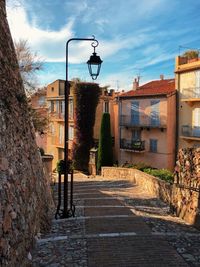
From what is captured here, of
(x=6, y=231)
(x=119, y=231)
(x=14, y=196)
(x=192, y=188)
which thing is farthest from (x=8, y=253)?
(x=192, y=188)

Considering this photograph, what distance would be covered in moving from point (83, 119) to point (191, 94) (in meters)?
11.1

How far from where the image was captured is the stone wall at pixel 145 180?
546 inches

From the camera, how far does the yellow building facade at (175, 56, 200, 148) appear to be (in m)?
27.4

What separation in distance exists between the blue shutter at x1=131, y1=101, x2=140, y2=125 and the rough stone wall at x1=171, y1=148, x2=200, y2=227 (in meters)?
22.9

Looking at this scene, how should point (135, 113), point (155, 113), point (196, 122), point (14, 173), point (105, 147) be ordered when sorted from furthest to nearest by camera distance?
point (135, 113) → point (105, 147) → point (155, 113) → point (196, 122) → point (14, 173)

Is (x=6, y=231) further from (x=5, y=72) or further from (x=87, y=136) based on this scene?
(x=87, y=136)

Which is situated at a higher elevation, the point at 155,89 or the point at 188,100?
the point at 155,89

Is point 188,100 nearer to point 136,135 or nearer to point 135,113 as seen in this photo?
point 135,113

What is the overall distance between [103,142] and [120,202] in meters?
20.3

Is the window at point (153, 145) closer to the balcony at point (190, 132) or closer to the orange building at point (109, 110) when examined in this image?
the balcony at point (190, 132)

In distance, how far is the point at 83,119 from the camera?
33875 millimetres

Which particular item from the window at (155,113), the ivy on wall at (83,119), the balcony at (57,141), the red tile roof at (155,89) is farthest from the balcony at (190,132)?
the balcony at (57,141)

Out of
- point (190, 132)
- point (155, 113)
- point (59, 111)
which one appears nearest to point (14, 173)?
point (190, 132)

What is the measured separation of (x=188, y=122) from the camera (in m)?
28.6
